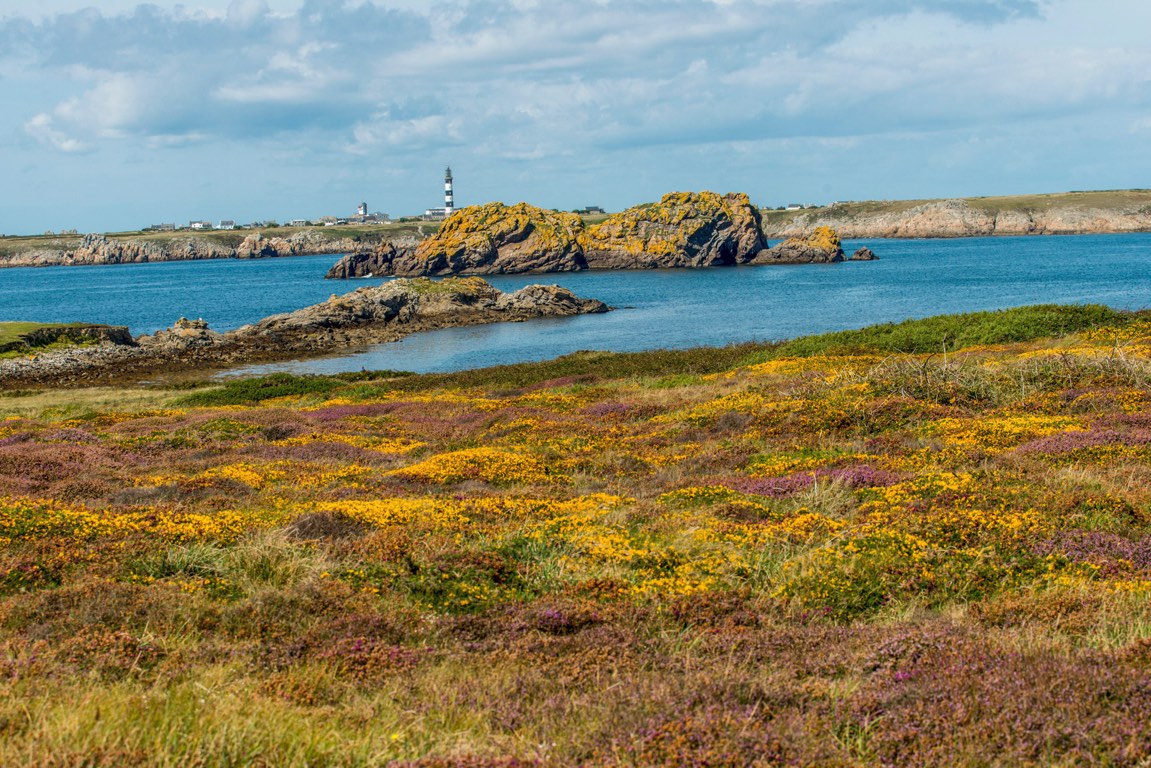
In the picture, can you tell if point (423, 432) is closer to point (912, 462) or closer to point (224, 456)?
point (224, 456)

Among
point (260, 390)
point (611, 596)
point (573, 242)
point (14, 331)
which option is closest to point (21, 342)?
point (14, 331)

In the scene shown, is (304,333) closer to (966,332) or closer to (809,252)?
(966,332)

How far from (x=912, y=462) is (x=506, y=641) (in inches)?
405

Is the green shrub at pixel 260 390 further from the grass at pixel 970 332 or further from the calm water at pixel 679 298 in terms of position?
the grass at pixel 970 332

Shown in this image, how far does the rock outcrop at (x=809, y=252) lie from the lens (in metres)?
152

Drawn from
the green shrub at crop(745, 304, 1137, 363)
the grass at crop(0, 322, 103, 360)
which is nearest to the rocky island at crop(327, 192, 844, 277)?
the grass at crop(0, 322, 103, 360)

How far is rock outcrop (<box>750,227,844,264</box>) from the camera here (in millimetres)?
152250

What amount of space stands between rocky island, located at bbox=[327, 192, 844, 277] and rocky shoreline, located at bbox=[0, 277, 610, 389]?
50.2 m

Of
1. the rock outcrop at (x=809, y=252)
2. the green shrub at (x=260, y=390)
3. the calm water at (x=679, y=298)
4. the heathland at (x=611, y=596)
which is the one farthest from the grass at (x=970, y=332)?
the rock outcrop at (x=809, y=252)

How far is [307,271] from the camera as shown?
173875 millimetres

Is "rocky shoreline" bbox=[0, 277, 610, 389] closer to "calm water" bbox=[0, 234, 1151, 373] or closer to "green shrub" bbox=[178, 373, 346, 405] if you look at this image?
"calm water" bbox=[0, 234, 1151, 373]

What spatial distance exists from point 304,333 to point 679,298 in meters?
43.5

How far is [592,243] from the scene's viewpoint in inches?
5842

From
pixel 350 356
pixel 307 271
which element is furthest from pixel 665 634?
pixel 307 271
